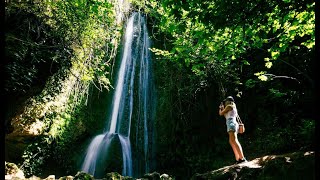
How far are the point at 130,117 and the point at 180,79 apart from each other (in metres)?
3.14

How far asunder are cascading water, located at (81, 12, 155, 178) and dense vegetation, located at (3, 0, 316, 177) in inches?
24.5

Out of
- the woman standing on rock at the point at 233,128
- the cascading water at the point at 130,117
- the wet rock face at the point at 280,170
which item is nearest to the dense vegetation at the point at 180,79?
the cascading water at the point at 130,117

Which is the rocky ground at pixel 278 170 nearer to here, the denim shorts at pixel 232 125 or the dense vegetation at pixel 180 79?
the denim shorts at pixel 232 125

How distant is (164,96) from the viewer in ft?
39.6

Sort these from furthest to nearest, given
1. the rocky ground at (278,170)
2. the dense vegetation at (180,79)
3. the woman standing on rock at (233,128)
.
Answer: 1. the woman standing on rock at (233,128)
2. the dense vegetation at (180,79)
3. the rocky ground at (278,170)

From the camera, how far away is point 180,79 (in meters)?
11.0

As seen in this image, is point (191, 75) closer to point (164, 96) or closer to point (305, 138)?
point (164, 96)

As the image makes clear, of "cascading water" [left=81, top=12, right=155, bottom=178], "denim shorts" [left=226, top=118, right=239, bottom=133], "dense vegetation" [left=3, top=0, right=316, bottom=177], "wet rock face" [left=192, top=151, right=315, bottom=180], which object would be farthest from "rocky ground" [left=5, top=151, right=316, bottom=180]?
"cascading water" [left=81, top=12, right=155, bottom=178]

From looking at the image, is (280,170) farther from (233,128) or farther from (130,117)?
(130,117)

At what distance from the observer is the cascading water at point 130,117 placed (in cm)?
1132

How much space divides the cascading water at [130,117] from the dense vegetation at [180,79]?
622 millimetres

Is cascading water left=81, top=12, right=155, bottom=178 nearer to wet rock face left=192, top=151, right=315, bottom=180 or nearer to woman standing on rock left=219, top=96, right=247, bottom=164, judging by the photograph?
woman standing on rock left=219, top=96, right=247, bottom=164

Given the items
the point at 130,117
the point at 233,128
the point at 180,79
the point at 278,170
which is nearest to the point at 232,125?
the point at 233,128

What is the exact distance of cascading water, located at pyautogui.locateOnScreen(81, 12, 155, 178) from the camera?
11.3m
